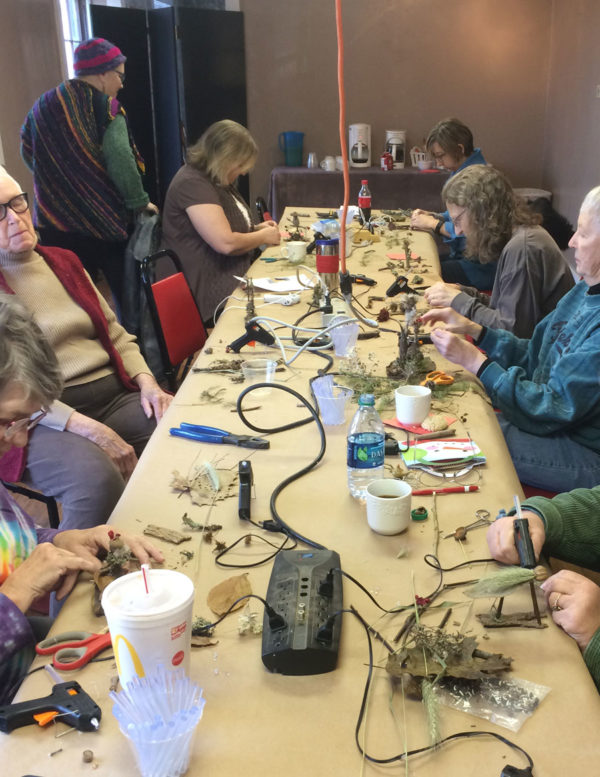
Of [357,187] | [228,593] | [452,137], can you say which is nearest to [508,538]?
[228,593]

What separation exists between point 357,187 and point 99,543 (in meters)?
5.83

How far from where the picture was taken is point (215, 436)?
169 centimetres

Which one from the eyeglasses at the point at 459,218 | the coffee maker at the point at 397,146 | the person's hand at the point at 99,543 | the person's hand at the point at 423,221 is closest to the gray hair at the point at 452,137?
the person's hand at the point at 423,221

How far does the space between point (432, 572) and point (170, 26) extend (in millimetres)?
6257

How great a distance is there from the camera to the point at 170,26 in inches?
247

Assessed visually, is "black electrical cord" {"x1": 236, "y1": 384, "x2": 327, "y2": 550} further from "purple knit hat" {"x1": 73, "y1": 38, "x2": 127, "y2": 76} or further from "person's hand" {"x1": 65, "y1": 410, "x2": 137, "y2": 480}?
"purple knit hat" {"x1": 73, "y1": 38, "x2": 127, "y2": 76}

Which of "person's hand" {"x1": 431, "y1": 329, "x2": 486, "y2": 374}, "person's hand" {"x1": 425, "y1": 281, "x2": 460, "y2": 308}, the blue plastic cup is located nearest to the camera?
"person's hand" {"x1": 431, "y1": 329, "x2": 486, "y2": 374}

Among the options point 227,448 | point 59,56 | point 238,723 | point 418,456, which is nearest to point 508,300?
point 418,456

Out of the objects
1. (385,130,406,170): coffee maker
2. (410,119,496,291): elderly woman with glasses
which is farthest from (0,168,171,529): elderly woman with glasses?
(385,130,406,170): coffee maker

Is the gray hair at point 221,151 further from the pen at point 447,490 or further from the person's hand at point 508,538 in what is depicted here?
the person's hand at point 508,538

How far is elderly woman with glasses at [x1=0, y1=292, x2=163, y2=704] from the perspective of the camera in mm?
1181

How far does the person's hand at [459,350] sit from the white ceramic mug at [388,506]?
2.66 feet

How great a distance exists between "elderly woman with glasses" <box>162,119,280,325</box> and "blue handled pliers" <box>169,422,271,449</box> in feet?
6.44

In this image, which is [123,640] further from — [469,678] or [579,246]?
[579,246]
